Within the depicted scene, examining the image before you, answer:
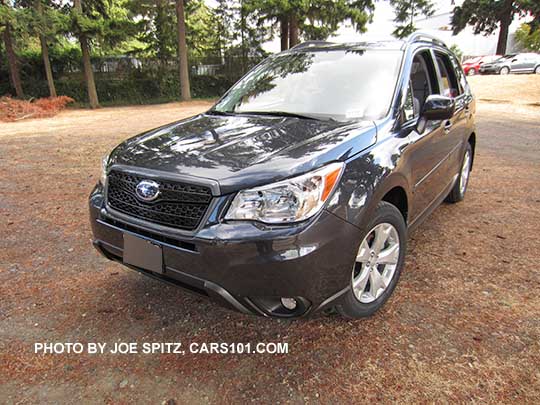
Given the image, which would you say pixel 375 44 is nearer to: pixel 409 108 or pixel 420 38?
pixel 420 38

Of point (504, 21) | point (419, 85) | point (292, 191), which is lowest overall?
point (292, 191)

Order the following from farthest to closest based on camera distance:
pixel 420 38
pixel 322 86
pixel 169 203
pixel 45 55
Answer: pixel 45 55
pixel 420 38
pixel 322 86
pixel 169 203

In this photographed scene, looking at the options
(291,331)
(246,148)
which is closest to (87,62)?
(246,148)

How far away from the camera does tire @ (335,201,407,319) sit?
233 centimetres

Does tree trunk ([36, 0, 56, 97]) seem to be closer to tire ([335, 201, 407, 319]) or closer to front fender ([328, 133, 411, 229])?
front fender ([328, 133, 411, 229])

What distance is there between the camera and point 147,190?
2168 millimetres

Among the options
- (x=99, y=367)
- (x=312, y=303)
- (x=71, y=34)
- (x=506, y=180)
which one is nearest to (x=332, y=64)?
(x=312, y=303)

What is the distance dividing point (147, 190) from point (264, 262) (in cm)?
75

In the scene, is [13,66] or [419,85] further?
[13,66]

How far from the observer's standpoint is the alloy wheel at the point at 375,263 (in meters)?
2.39

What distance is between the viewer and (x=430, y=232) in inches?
154

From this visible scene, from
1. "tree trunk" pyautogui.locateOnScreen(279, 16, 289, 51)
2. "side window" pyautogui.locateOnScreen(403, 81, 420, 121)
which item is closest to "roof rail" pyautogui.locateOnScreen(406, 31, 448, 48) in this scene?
"side window" pyautogui.locateOnScreen(403, 81, 420, 121)

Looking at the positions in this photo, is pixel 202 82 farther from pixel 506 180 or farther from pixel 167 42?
pixel 506 180

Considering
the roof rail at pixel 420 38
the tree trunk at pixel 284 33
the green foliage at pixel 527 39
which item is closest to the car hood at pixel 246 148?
the roof rail at pixel 420 38
